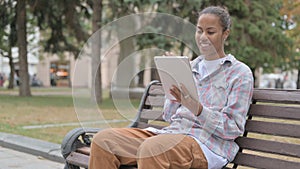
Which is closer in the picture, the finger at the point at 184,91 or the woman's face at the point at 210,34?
the finger at the point at 184,91

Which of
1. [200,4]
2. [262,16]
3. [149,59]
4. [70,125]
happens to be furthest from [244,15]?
[149,59]

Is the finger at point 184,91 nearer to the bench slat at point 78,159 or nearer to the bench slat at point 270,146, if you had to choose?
the bench slat at point 270,146

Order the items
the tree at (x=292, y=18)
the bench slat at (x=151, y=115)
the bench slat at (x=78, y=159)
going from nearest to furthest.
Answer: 1. the bench slat at (x=78, y=159)
2. the bench slat at (x=151, y=115)
3. the tree at (x=292, y=18)

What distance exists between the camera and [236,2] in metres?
15.6

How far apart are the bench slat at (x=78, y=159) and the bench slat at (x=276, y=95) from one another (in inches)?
48.7

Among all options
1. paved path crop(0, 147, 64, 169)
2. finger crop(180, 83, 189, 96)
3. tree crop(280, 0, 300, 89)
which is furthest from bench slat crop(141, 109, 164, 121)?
tree crop(280, 0, 300, 89)

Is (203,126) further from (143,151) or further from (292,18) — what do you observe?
(292,18)

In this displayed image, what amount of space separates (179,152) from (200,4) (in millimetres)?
12278

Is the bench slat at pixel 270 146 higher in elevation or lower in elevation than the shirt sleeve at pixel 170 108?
lower

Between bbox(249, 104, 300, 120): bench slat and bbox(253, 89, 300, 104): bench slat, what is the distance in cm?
5

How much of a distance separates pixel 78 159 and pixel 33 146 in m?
2.71

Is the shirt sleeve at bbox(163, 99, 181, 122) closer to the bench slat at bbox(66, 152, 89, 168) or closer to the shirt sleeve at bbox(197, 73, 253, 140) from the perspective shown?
the shirt sleeve at bbox(197, 73, 253, 140)

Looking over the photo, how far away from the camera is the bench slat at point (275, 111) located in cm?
275

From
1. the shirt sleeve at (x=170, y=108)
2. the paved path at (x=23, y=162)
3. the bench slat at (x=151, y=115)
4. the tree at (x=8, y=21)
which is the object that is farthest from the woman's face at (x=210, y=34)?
the tree at (x=8, y=21)
